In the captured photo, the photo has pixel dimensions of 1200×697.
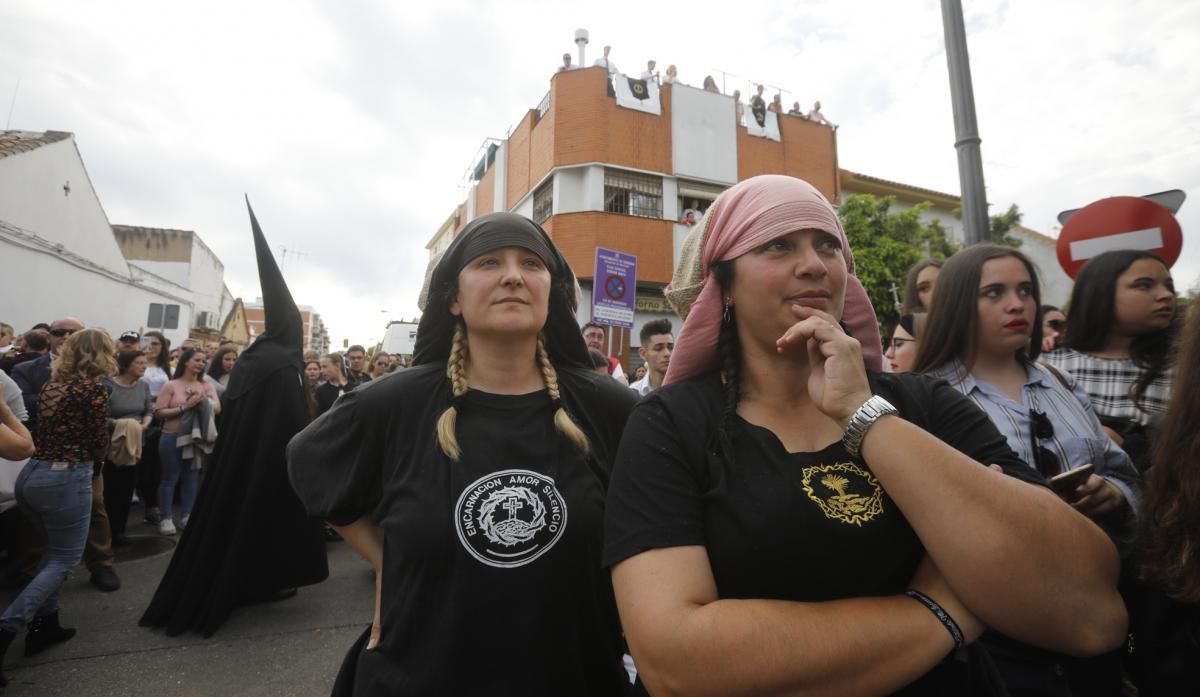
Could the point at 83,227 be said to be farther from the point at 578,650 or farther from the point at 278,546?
the point at 578,650

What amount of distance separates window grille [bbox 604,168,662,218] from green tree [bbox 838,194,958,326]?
242 inches

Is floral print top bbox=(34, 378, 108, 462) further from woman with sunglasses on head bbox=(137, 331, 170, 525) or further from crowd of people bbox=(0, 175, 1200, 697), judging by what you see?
crowd of people bbox=(0, 175, 1200, 697)

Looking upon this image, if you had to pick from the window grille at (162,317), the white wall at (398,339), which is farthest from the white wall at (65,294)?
the white wall at (398,339)

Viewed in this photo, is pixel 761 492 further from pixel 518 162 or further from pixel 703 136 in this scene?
pixel 518 162

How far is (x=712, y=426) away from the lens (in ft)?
4.56

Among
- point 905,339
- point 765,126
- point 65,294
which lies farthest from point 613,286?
point 65,294

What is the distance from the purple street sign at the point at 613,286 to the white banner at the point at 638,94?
10.2 m

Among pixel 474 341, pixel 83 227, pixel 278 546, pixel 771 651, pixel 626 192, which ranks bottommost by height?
pixel 278 546

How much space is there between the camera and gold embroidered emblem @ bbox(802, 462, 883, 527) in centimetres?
121

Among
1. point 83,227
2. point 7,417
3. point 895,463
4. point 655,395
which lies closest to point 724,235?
point 655,395

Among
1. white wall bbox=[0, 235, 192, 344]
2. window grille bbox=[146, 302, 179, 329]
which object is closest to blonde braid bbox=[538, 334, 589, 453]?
white wall bbox=[0, 235, 192, 344]

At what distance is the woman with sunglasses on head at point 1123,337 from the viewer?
2.76 m

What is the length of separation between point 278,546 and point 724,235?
4692mm

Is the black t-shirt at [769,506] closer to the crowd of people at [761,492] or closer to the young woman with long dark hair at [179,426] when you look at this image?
A: the crowd of people at [761,492]
